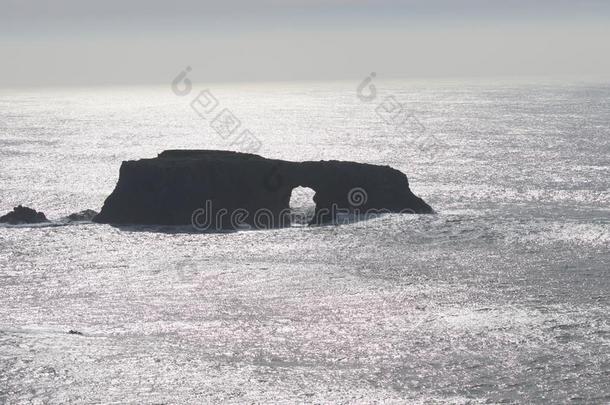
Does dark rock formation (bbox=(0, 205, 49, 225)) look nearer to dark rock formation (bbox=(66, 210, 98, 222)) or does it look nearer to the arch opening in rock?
dark rock formation (bbox=(66, 210, 98, 222))

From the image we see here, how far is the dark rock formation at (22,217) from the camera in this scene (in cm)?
6475

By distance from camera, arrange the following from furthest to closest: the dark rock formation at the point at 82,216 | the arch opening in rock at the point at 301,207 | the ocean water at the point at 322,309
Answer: the arch opening in rock at the point at 301,207 < the dark rock formation at the point at 82,216 < the ocean water at the point at 322,309

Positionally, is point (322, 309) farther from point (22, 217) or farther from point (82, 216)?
point (22, 217)

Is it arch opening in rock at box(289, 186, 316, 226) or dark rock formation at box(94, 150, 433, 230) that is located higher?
dark rock formation at box(94, 150, 433, 230)

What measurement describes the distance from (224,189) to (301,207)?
11901mm

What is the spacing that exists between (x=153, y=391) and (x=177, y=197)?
112ft

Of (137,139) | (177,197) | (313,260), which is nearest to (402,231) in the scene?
(313,260)

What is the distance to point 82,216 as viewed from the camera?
6725 cm

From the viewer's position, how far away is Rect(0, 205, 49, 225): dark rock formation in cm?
6475

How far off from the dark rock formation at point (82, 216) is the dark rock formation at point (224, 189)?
89.9 inches

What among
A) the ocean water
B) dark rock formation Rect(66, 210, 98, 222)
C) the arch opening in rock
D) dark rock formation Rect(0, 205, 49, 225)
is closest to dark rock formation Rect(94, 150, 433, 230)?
the arch opening in rock

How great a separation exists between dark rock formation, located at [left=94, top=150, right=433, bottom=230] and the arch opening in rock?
4.15ft

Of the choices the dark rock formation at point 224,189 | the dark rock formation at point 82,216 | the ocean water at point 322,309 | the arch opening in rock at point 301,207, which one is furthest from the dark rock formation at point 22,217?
the arch opening in rock at point 301,207

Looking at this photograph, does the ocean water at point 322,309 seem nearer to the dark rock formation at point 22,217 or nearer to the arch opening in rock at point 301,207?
the arch opening in rock at point 301,207
